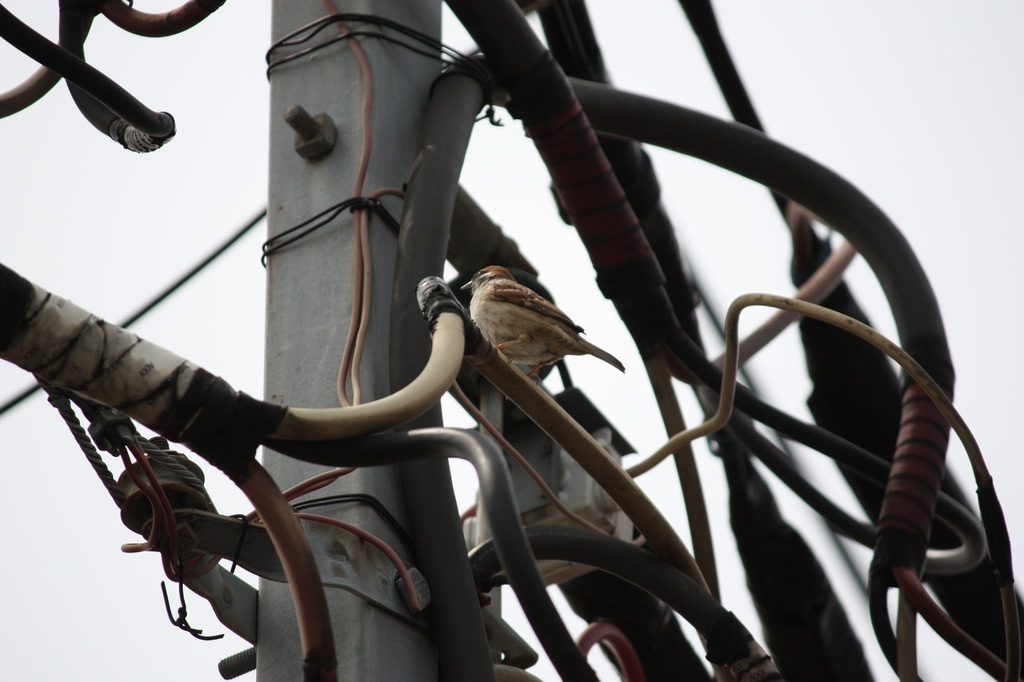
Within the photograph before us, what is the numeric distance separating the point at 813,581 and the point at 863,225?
163 cm

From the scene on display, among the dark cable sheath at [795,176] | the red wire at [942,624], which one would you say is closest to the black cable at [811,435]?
the dark cable sheath at [795,176]

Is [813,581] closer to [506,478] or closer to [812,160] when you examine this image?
[812,160]

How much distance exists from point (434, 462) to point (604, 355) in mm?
1548

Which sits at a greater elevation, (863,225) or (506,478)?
(863,225)

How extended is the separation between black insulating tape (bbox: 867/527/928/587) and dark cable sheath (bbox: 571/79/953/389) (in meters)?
0.61

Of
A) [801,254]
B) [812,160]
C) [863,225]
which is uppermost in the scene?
[801,254]

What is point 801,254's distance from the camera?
490cm

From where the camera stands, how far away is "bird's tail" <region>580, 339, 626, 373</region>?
3.63 metres

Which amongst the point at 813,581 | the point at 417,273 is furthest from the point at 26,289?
the point at 813,581

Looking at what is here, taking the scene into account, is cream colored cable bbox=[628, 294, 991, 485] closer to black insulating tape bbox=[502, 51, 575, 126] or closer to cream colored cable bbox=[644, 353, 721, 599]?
cream colored cable bbox=[644, 353, 721, 599]

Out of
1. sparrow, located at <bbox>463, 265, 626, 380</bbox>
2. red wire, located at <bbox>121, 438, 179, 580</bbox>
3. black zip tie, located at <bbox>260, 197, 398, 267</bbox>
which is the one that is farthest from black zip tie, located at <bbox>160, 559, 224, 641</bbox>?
sparrow, located at <bbox>463, 265, 626, 380</bbox>

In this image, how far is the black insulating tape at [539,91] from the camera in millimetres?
3088

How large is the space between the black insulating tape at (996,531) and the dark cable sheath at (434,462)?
1.38m

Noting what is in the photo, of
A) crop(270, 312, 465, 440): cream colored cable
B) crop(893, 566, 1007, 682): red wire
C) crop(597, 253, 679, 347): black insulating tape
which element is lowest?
crop(893, 566, 1007, 682): red wire
